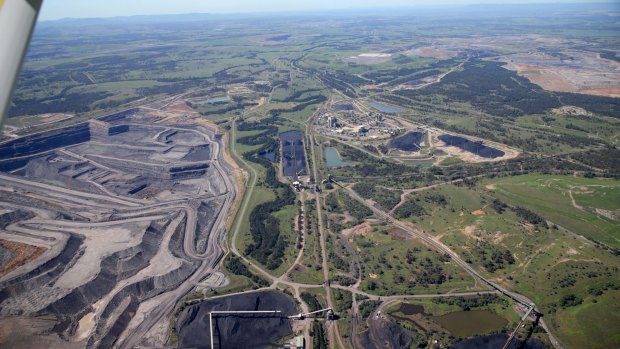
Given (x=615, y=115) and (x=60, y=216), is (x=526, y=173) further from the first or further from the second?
(x=60, y=216)

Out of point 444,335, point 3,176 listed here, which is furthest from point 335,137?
point 3,176

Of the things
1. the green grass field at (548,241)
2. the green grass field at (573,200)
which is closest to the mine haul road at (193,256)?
the green grass field at (548,241)

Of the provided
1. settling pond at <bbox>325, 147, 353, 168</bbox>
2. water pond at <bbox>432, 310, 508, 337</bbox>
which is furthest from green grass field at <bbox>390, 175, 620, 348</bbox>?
settling pond at <bbox>325, 147, 353, 168</bbox>

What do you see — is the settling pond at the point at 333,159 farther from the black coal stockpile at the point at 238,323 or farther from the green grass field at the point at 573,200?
the black coal stockpile at the point at 238,323

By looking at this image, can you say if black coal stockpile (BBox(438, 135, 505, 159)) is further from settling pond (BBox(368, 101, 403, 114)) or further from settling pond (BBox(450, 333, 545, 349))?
settling pond (BBox(450, 333, 545, 349))

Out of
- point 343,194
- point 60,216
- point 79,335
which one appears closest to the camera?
point 79,335

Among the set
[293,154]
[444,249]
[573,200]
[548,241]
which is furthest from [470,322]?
[293,154]
